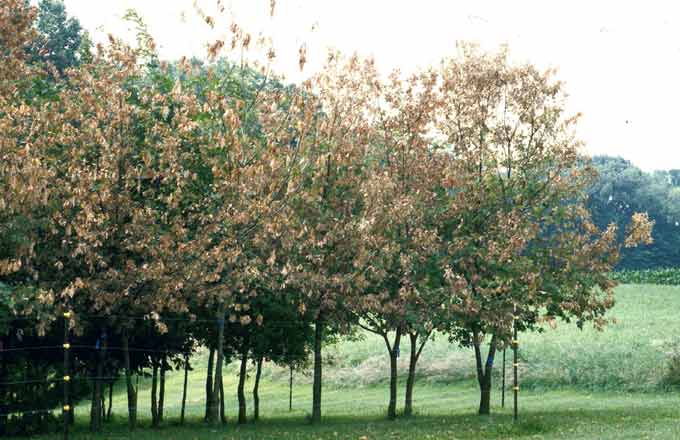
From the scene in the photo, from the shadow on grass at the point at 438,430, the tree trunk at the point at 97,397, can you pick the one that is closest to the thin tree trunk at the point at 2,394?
the tree trunk at the point at 97,397

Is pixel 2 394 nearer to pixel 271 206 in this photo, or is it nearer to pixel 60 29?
pixel 271 206

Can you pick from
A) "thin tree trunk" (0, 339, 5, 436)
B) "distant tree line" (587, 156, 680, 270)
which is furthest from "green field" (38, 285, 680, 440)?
"distant tree line" (587, 156, 680, 270)

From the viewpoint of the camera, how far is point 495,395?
178ft

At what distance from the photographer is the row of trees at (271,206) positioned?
26938mm

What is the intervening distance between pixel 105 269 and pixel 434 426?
11.0 metres

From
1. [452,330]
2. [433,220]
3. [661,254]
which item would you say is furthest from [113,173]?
[661,254]

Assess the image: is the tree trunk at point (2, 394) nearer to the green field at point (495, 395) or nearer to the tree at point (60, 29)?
the green field at point (495, 395)

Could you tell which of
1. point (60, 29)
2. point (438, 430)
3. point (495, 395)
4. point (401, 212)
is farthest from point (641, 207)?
point (438, 430)

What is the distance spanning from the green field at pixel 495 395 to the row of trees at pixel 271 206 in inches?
136

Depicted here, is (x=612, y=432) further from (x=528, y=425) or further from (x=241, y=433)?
(x=241, y=433)

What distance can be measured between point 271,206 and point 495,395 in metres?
29.8

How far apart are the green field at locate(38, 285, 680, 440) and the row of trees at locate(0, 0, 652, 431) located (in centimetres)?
344

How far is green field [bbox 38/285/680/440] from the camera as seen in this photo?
90.3 feet

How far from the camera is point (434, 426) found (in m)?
29.8
